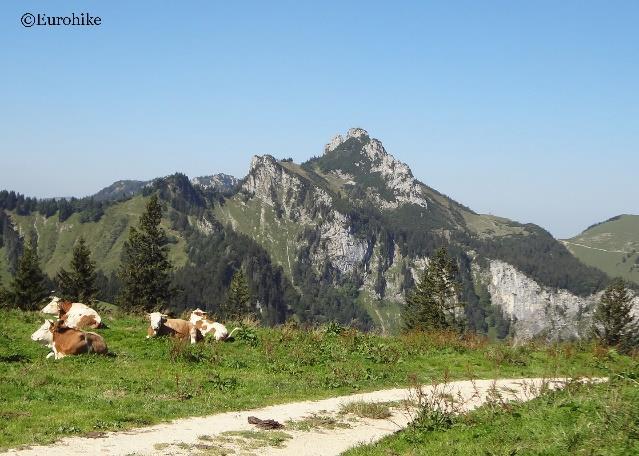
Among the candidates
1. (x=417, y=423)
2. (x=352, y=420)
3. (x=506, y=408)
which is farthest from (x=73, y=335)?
(x=506, y=408)

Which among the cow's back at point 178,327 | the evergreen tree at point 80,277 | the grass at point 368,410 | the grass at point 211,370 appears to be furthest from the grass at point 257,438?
the evergreen tree at point 80,277

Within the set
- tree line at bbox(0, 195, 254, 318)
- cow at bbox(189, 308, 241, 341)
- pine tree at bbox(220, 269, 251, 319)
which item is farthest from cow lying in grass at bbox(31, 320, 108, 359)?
pine tree at bbox(220, 269, 251, 319)

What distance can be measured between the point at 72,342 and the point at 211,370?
218 inches

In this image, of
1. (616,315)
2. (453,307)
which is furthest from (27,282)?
(616,315)

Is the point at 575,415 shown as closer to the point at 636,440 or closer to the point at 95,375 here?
the point at 636,440

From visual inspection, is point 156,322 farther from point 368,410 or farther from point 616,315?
point 616,315

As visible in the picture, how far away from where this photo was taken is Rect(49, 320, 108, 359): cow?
69.1 feet

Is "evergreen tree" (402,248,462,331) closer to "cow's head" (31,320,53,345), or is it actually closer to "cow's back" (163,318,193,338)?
"cow's back" (163,318,193,338)

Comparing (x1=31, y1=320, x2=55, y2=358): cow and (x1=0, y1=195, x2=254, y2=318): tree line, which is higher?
(x1=0, y1=195, x2=254, y2=318): tree line

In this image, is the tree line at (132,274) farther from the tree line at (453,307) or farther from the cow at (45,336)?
the cow at (45,336)

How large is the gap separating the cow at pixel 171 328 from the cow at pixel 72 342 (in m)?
3.52

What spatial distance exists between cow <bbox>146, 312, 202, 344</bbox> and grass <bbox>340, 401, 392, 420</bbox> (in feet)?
33.4

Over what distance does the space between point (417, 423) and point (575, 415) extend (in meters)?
3.84

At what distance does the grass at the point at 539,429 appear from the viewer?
10.2 m
